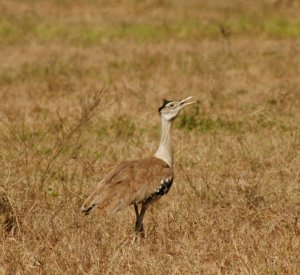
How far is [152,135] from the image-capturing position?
9.04 meters

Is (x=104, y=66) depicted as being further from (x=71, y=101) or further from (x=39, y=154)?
(x=39, y=154)

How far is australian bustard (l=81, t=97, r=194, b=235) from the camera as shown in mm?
5559

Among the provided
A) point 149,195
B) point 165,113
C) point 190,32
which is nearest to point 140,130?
point 165,113

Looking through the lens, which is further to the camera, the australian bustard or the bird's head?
the bird's head

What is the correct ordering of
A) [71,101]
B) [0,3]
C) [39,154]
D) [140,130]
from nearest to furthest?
[39,154] < [140,130] < [71,101] < [0,3]

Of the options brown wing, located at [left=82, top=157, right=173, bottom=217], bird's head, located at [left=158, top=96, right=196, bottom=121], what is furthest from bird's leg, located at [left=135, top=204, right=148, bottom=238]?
bird's head, located at [left=158, top=96, right=196, bottom=121]

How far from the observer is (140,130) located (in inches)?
361

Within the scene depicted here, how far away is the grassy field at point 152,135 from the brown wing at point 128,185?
11 centimetres

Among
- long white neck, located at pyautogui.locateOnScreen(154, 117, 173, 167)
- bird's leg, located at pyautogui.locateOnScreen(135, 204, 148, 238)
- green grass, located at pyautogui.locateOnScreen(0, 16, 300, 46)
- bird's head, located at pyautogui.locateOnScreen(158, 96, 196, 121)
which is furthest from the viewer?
green grass, located at pyautogui.locateOnScreen(0, 16, 300, 46)

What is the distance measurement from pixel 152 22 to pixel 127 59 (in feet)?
14.4

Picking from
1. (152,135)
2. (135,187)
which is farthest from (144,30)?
(135,187)

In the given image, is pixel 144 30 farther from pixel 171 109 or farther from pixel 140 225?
pixel 140 225

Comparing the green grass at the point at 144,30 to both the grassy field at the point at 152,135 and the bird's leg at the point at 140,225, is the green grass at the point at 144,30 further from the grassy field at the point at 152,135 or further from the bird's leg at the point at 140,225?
the bird's leg at the point at 140,225

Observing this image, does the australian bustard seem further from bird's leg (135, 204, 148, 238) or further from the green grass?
the green grass
